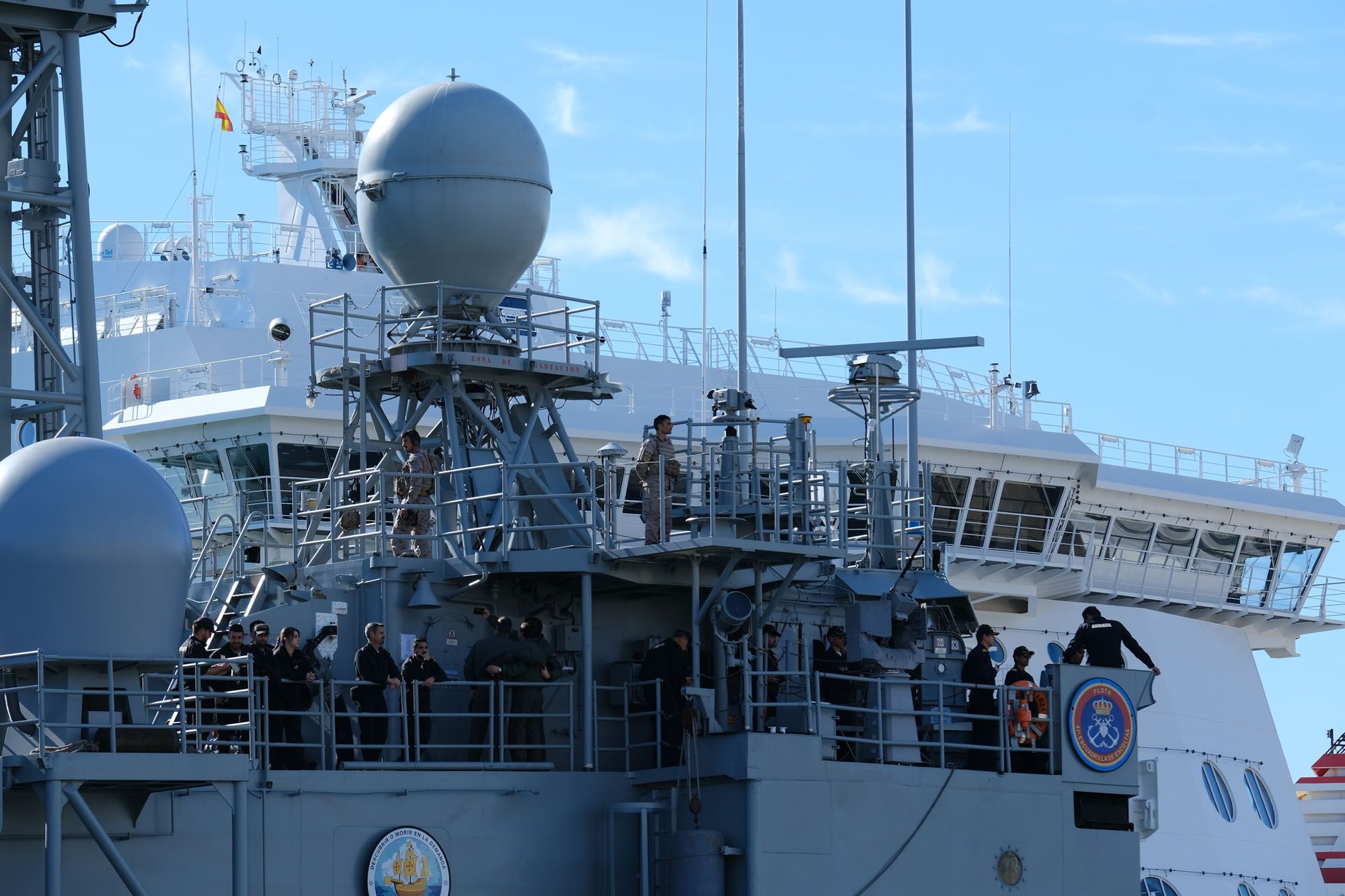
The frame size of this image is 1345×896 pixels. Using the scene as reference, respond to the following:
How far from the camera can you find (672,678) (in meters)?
21.8

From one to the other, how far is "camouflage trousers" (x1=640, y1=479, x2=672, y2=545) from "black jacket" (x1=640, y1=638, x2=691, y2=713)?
1.10 meters

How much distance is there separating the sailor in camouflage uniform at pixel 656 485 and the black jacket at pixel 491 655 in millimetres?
1787

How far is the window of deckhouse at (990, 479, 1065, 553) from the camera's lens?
147 ft

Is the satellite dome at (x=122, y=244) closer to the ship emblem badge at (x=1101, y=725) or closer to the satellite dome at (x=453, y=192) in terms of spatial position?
the satellite dome at (x=453, y=192)

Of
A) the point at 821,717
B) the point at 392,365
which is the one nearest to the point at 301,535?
the point at 392,365

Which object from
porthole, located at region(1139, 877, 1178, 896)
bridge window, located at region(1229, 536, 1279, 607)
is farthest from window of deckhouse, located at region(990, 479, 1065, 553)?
porthole, located at region(1139, 877, 1178, 896)

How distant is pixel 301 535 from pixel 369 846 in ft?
53.9

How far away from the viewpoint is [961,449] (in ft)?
145

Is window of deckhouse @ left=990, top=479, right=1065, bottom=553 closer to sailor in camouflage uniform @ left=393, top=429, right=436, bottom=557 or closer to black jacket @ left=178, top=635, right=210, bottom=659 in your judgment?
sailor in camouflage uniform @ left=393, top=429, right=436, bottom=557

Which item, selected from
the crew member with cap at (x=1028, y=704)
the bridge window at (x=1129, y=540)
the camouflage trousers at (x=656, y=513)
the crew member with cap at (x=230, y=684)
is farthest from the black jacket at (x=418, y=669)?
the bridge window at (x=1129, y=540)

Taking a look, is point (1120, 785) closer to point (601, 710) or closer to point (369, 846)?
point (601, 710)

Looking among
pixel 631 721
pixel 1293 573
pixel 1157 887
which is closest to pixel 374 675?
pixel 631 721

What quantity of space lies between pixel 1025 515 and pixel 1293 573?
790cm

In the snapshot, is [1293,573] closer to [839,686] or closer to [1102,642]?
[1102,642]
